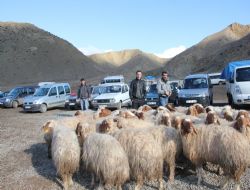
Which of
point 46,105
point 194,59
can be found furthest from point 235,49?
point 46,105

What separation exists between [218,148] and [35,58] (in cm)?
10756

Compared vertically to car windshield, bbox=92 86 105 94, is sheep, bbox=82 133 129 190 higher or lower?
lower

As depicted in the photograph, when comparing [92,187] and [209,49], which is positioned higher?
[209,49]

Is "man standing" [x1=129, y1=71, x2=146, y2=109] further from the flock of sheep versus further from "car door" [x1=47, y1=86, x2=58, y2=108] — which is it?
"car door" [x1=47, y1=86, x2=58, y2=108]

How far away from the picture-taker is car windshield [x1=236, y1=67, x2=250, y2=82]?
1984 centimetres

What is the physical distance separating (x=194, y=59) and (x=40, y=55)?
45184mm

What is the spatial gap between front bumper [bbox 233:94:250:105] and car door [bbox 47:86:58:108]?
40.5 ft

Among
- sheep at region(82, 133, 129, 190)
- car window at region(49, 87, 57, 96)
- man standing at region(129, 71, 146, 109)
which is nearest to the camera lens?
sheep at region(82, 133, 129, 190)

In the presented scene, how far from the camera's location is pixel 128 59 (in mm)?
192125

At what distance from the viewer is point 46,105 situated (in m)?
25.7

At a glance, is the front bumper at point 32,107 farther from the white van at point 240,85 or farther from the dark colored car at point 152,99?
the white van at point 240,85

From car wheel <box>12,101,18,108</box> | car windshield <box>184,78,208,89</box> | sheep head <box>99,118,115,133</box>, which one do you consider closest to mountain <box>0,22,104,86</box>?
car wheel <box>12,101,18,108</box>

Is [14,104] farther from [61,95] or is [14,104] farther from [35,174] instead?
[35,174]

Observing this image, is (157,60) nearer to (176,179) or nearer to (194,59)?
(194,59)
